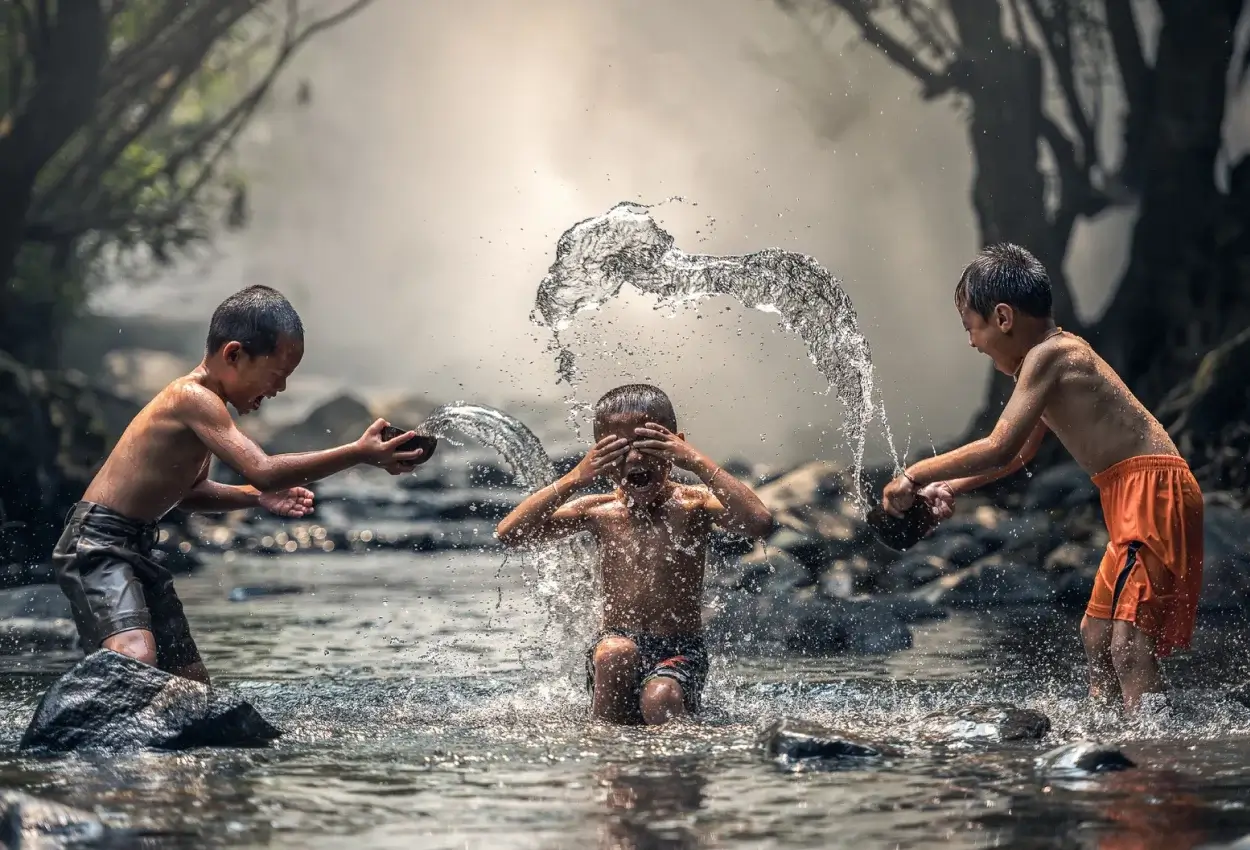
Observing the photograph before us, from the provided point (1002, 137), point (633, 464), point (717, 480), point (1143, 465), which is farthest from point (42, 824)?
point (1002, 137)

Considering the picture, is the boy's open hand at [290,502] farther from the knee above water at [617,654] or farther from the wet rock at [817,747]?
the wet rock at [817,747]

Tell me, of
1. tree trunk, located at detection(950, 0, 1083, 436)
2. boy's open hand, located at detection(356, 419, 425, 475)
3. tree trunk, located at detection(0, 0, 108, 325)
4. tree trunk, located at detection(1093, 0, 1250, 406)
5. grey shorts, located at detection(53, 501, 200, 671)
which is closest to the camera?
boy's open hand, located at detection(356, 419, 425, 475)

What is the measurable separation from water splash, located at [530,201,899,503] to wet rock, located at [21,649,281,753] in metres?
1.68

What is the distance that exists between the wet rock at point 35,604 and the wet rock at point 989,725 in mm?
4418

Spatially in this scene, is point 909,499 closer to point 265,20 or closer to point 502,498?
point 502,498

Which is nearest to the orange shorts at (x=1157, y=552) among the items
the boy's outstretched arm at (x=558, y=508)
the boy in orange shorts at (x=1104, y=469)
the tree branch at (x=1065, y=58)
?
the boy in orange shorts at (x=1104, y=469)

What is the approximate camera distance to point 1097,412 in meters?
4.22

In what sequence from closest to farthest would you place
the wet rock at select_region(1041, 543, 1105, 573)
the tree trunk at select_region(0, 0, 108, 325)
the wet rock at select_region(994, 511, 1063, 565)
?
the wet rock at select_region(1041, 543, 1105, 573)
the wet rock at select_region(994, 511, 1063, 565)
the tree trunk at select_region(0, 0, 108, 325)

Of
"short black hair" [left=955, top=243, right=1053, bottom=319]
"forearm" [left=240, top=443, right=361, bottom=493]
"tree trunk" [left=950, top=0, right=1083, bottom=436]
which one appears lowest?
"forearm" [left=240, top=443, right=361, bottom=493]

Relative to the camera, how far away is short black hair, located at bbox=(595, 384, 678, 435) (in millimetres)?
4371

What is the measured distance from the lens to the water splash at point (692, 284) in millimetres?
5176

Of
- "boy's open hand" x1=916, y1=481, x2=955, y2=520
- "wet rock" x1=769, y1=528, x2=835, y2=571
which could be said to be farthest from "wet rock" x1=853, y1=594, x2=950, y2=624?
"boy's open hand" x1=916, y1=481, x2=955, y2=520

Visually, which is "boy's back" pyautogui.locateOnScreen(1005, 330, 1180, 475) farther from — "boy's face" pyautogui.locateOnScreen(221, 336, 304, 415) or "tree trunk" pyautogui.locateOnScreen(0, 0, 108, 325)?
"tree trunk" pyautogui.locateOnScreen(0, 0, 108, 325)

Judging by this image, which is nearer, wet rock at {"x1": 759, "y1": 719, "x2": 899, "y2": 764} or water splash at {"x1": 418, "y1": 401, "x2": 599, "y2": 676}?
wet rock at {"x1": 759, "y1": 719, "x2": 899, "y2": 764}
